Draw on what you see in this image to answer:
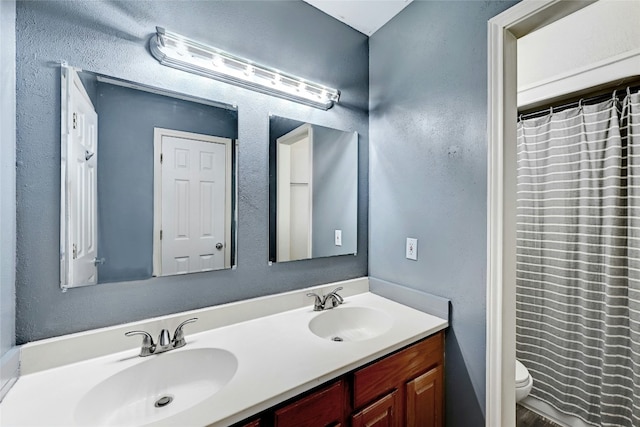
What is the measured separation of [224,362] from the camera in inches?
39.0

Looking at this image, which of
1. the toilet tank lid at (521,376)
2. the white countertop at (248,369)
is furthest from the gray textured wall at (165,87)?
the toilet tank lid at (521,376)

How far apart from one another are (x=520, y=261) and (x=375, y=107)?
147 centimetres

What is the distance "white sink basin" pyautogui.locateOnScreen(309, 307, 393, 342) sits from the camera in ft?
4.43

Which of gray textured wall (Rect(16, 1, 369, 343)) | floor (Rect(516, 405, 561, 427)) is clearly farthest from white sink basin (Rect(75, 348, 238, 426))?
floor (Rect(516, 405, 561, 427))

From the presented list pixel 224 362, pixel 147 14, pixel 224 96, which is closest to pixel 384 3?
pixel 224 96

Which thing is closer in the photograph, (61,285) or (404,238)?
(61,285)

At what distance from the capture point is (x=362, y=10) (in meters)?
1.51

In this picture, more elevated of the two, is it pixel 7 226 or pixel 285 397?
pixel 7 226

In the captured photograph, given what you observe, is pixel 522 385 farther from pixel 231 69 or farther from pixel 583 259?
pixel 231 69

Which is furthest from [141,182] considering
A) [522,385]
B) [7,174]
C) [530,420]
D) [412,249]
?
[530,420]

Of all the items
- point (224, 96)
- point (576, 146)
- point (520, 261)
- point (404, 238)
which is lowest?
point (520, 261)

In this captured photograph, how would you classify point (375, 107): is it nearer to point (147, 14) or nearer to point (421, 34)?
point (421, 34)

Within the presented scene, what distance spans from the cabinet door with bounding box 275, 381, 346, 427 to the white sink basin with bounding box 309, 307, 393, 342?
1.36 ft

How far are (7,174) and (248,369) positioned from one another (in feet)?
3.09
